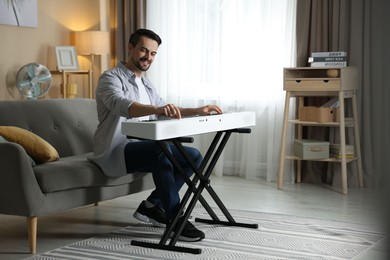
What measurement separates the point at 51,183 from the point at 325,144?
7.82 ft

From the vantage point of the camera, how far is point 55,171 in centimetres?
285

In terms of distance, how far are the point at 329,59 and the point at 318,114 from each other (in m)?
0.42

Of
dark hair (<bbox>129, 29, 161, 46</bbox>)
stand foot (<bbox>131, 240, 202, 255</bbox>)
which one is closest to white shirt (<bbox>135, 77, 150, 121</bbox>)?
dark hair (<bbox>129, 29, 161, 46</bbox>)

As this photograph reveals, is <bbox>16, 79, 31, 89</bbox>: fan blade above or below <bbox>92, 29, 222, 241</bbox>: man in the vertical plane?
above

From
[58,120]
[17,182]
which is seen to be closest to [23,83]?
[58,120]

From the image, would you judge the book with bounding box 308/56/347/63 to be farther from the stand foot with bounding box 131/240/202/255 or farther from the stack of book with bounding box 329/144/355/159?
the stand foot with bounding box 131/240/202/255

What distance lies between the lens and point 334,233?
10.2ft

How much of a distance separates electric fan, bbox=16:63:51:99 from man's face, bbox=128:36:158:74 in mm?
1889

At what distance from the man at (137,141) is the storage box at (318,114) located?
5.14 feet

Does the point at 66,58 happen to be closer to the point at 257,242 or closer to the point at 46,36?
the point at 46,36

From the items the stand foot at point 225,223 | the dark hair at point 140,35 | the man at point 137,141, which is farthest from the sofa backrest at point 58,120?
the stand foot at point 225,223

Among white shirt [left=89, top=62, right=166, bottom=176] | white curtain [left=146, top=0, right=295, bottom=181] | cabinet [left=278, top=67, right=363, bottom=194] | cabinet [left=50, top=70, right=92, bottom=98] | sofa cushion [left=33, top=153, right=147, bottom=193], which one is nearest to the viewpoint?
sofa cushion [left=33, top=153, right=147, bottom=193]

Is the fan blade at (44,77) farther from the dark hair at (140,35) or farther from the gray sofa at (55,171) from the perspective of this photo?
the dark hair at (140,35)

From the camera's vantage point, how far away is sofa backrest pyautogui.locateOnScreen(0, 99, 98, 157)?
11.2 ft
